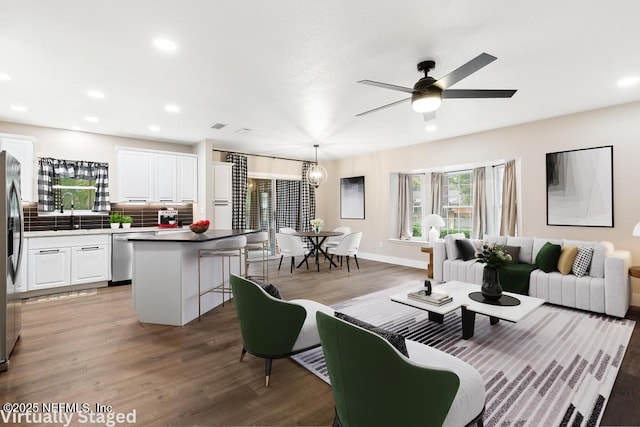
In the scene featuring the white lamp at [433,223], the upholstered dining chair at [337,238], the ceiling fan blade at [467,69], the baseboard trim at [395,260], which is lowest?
the baseboard trim at [395,260]

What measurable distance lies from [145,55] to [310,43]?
156 centimetres

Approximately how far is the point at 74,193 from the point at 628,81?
8154mm

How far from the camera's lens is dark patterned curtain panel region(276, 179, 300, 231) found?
26.9 ft

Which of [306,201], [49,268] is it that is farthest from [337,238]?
[49,268]

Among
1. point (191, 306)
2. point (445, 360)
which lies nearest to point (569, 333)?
point (445, 360)

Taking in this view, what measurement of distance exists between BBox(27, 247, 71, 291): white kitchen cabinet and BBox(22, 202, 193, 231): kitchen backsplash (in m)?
0.82

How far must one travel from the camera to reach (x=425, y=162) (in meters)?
6.51

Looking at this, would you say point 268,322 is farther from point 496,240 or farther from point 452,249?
point 496,240

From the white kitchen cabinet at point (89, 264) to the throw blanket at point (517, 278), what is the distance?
244 inches

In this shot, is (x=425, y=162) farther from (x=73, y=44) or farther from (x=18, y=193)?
(x=18, y=193)

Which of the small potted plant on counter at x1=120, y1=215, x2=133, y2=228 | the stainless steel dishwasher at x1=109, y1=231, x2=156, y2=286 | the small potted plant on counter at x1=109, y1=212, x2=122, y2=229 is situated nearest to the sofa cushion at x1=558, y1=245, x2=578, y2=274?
the stainless steel dishwasher at x1=109, y1=231, x2=156, y2=286

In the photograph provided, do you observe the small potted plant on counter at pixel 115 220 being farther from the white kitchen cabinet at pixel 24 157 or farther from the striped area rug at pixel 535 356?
the striped area rug at pixel 535 356

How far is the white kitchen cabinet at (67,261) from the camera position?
451cm

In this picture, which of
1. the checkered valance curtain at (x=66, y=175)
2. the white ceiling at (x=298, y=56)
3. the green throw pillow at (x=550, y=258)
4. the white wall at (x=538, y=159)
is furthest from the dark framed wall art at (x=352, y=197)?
the checkered valance curtain at (x=66, y=175)
